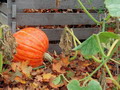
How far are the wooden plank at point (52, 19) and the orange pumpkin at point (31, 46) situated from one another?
9.8 inches

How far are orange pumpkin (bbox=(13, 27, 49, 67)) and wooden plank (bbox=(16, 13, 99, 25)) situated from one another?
0.81 feet

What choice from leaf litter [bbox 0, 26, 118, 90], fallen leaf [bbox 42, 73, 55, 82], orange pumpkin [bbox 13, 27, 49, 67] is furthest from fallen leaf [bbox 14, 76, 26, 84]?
orange pumpkin [bbox 13, 27, 49, 67]

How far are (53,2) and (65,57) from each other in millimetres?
677

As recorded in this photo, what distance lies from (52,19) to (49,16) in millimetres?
39

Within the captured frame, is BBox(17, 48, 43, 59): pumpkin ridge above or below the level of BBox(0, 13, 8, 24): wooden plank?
below

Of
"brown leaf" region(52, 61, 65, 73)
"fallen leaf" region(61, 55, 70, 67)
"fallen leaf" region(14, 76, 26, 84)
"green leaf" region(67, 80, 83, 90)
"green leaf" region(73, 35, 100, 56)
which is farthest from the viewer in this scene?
"fallen leaf" region(61, 55, 70, 67)

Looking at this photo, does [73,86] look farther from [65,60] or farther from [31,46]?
[31,46]

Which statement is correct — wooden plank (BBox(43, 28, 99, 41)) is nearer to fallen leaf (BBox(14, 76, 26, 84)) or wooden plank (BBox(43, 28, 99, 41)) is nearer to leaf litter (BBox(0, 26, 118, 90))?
leaf litter (BBox(0, 26, 118, 90))

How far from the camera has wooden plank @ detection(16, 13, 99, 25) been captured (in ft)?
7.59

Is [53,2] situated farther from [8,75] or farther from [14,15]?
[8,75]

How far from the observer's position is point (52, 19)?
240 cm

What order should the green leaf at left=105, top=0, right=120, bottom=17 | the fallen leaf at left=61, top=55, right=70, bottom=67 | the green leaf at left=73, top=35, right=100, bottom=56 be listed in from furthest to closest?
the fallen leaf at left=61, top=55, right=70, bottom=67 < the green leaf at left=73, top=35, right=100, bottom=56 < the green leaf at left=105, top=0, right=120, bottom=17

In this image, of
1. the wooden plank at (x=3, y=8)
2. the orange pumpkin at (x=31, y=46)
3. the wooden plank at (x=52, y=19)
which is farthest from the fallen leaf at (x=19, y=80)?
the wooden plank at (x=3, y=8)

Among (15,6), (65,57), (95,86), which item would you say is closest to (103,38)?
(95,86)
